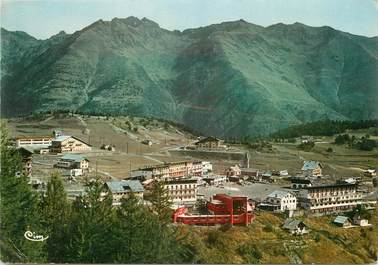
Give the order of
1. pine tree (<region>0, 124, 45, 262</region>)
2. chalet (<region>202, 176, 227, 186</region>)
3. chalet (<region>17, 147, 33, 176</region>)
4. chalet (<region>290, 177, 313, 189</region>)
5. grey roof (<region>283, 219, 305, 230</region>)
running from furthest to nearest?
chalet (<region>290, 177, 313, 189</region>) → chalet (<region>202, 176, 227, 186</region>) → grey roof (<region>283, 219, 305, 230</region>) → chalet (<region>17, 147, 33, 176</region>) → pine tree (<region>0, 124, 45, 262</region>)

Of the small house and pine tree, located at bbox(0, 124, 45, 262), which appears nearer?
pine tree, located at bbox(0, 124, 45, 262)

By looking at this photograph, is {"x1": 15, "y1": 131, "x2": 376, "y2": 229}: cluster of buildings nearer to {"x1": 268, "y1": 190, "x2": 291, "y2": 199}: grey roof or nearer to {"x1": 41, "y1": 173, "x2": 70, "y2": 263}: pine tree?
{"x1": 268, "y1": 190, "x2": 291, "y2": 199}: grey roof

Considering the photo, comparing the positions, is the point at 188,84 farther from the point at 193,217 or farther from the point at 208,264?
the point at 208,264

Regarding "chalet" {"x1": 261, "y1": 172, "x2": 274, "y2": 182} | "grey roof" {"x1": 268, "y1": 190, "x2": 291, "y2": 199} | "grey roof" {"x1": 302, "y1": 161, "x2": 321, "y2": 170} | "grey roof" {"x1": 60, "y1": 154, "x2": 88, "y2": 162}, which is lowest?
"grey roof" {"x1": 268, "y1": 190, "x2": 291, "y2": 199}

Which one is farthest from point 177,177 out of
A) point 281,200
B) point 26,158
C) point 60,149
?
point 26,158

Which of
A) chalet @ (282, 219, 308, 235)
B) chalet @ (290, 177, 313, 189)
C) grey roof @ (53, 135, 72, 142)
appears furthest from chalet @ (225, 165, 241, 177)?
grey roof @ (53, 135, 72, 142)

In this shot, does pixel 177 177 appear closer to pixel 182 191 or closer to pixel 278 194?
pixel 182 191

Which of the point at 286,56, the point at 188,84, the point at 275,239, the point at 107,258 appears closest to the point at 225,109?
the point at 188,84
